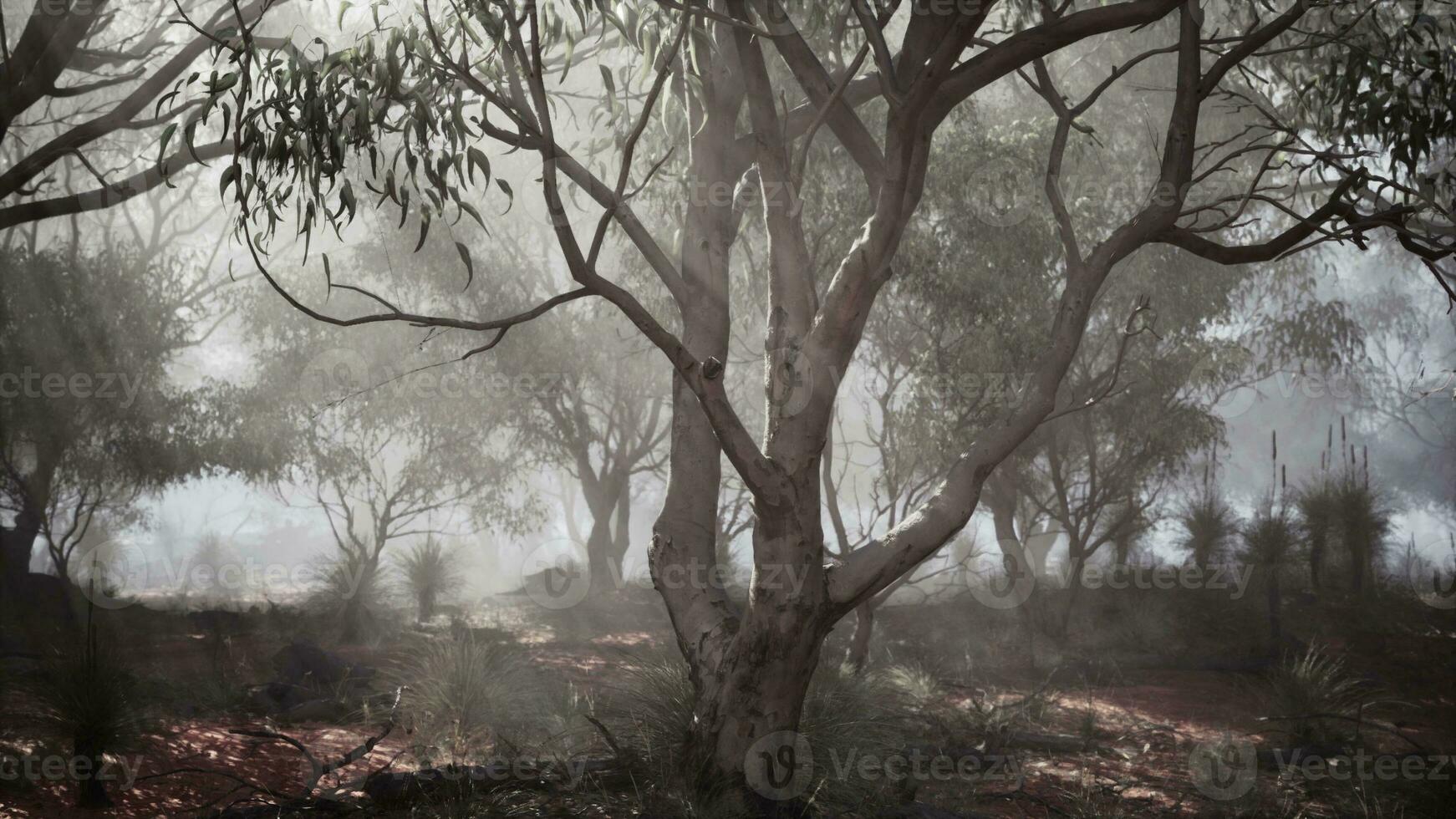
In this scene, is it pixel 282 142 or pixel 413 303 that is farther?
pixel 413 303

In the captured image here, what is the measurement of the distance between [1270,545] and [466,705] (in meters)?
9.67

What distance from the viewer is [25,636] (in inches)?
376

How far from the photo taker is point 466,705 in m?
6.75

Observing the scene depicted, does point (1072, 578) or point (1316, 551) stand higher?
point (1316, 551)

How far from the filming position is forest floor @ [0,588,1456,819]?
4957 mm

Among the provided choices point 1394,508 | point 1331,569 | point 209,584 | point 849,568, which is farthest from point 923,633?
point 209,584

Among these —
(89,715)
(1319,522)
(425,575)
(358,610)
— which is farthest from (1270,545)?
(89,715)

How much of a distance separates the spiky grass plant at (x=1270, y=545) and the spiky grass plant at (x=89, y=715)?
1117 cm

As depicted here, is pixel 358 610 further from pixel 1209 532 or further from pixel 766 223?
A: pixel 1209 532

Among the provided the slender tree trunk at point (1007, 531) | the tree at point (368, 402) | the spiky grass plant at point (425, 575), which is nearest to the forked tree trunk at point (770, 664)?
the slender tree trunk at point (1007, 531)

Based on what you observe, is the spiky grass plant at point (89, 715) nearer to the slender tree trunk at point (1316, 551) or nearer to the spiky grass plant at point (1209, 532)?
the spiky grass plant at point (1209, 532)

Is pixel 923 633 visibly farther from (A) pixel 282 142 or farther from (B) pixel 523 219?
(B) pixel 523 219

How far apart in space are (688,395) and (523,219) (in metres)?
15.2

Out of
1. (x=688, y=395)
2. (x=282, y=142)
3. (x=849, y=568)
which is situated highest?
(x=282, y=142)
